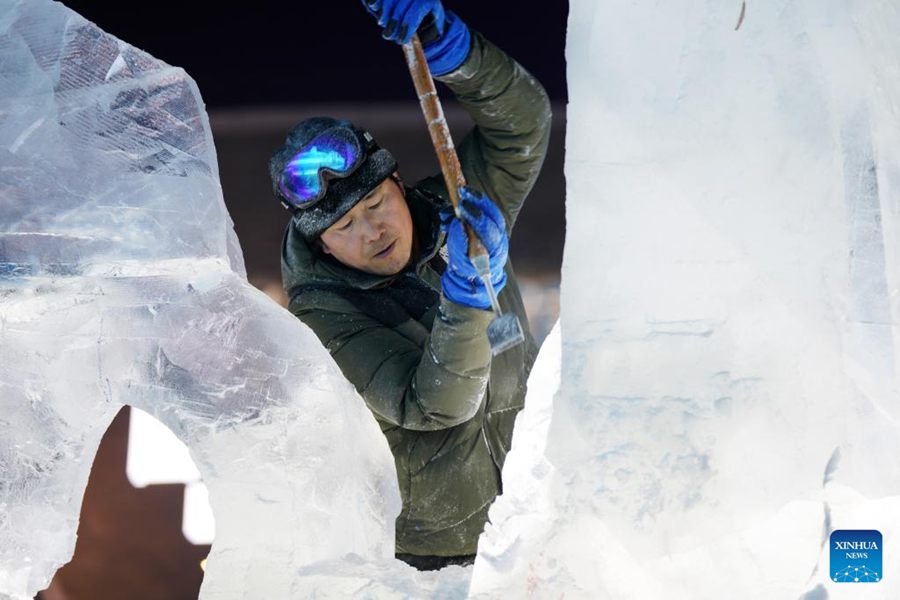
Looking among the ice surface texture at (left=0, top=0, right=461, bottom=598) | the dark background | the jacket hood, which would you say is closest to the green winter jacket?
the jacket hood

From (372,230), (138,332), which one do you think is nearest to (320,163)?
(372,230)

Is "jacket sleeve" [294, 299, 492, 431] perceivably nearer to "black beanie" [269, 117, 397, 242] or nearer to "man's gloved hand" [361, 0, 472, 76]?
"black beanie" [269, 117, 397, 242]

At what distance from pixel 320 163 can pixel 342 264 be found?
0.76ft

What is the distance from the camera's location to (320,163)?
1.90 metres

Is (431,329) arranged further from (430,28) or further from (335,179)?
(430,28)

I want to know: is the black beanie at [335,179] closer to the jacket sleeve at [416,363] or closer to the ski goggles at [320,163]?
the ski goggles at [320,163]

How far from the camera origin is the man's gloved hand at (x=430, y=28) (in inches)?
64.9


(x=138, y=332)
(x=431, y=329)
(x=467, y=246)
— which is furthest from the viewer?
(x=431, y=329)

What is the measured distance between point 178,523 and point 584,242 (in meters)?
3.27

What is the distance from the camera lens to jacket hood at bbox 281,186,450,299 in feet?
6.66

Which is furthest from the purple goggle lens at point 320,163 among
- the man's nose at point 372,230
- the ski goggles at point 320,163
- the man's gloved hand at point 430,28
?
the man's gloved hand at point 430,28

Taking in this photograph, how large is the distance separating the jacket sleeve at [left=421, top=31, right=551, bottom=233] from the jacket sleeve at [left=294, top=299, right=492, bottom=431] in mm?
329

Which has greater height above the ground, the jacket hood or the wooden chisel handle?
the wooden chisel handle

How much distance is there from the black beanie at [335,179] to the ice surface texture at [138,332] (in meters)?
0.39
